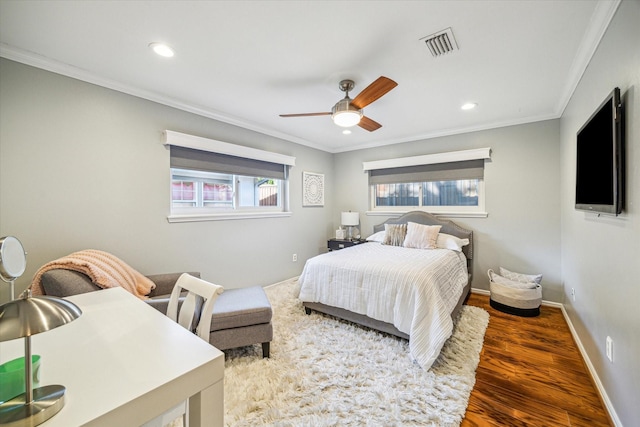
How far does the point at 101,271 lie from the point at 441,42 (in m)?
2.96

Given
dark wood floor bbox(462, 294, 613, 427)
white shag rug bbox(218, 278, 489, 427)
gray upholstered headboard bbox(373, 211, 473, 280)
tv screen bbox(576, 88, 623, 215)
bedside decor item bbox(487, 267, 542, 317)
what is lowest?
dark wood floor bbox(462, 294, 613, 427)

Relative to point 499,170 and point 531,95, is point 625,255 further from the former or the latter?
point 499,170

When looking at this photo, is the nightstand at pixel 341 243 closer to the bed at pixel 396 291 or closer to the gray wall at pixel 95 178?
the bed at pixel 396 291

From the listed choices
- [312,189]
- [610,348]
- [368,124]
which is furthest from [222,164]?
[610,348]

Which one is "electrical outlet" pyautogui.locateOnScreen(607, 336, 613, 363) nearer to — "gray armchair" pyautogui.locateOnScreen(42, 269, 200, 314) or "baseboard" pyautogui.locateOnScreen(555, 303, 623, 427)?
"baseboard" pyautogui.locateOnScreen(555, 303, 623, 427)

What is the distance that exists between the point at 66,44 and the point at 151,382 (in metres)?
2.48

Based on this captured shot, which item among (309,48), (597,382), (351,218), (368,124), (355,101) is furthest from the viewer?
(351,218)

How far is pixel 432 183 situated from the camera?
4.17 metres

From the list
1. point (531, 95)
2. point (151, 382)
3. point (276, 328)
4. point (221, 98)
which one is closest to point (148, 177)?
point (221, 98)

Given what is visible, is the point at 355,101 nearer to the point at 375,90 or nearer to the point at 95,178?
the point at 375,90


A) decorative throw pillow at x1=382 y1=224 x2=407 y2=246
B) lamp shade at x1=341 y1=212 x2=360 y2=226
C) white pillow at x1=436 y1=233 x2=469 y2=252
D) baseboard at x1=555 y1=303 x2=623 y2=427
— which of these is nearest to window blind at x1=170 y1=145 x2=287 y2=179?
lamp shade at x1=341 y1=212 x2=360 y2=226

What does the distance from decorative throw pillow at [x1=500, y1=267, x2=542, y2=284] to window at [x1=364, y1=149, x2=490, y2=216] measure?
2.75 feet

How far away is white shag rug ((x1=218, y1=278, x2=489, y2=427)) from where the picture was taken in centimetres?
153

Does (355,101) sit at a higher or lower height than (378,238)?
higher
